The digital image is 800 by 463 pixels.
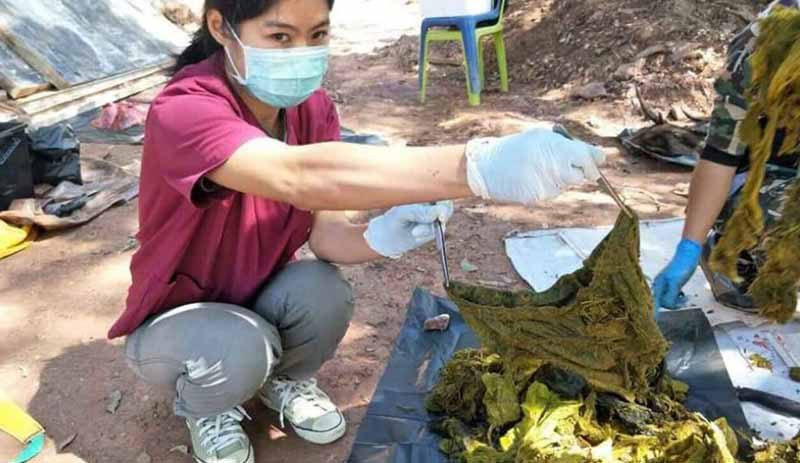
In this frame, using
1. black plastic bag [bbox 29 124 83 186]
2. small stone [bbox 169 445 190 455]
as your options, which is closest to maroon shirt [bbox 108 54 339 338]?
small stone [bbox 169 445 190 455]

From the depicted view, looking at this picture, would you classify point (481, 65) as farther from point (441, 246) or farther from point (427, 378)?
point (441, 246)

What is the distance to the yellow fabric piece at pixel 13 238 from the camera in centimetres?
333

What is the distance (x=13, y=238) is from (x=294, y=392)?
6.52 ft

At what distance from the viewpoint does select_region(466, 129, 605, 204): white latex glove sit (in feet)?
4.41

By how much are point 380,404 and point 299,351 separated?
0.29 metres

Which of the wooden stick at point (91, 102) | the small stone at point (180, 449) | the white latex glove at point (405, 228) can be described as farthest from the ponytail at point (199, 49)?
the wooden stick at point (91, 102)

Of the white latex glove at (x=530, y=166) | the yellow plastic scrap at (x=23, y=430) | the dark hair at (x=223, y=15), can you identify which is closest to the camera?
the white latex glove at (x=530, y=166)

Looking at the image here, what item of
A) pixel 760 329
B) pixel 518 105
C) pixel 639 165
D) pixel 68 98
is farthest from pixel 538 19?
pixel 760 329

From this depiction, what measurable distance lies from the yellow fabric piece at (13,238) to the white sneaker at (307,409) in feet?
6.00

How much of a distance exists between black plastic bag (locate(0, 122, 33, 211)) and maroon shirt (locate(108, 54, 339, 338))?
6.83ft

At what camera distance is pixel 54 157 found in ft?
13.0

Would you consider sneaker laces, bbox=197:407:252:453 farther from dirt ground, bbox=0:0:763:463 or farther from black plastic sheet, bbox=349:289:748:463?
black plastic sheet, bbox=349:289:748:463

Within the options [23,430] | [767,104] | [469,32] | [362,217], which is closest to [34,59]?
[469,32]

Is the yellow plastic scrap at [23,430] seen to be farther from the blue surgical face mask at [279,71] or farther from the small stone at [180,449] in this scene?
the blue surgical face mask at [279,71]
